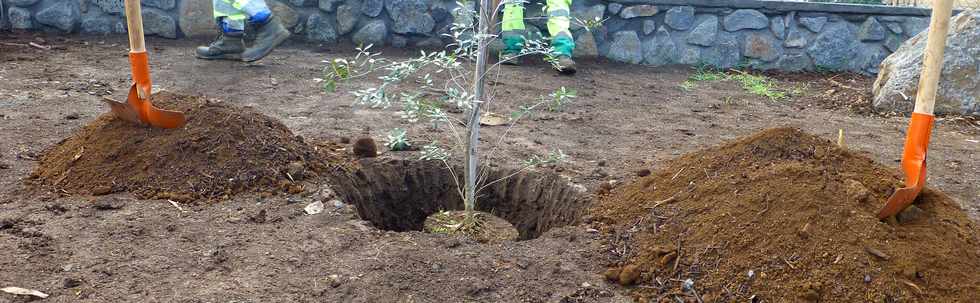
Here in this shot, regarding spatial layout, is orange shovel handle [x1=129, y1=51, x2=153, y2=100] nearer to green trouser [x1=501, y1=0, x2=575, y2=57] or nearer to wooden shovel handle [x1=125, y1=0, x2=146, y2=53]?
wooden shovel handle [x1=125, y1=0, x2=146, y2=53]

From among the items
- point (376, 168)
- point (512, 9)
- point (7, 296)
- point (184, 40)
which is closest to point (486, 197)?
point (376, 168)

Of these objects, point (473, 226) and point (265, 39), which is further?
point (265, 39)

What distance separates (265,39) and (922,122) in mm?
5028

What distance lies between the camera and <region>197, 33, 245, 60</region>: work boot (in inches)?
250

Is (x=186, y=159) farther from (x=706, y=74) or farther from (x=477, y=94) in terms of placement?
(x=706, y=74)

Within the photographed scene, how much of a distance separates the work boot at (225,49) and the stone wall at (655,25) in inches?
39.5

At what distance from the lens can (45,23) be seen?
710cm

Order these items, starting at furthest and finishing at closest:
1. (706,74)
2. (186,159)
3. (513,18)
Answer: (706,74)
(513,18)
(186,159)

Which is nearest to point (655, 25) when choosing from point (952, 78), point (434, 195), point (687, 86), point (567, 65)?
point (687, 86)

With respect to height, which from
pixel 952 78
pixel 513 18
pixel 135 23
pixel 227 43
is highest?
pixel 135 23

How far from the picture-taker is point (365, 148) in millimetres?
3797

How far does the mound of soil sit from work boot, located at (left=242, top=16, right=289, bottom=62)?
8.55 feet

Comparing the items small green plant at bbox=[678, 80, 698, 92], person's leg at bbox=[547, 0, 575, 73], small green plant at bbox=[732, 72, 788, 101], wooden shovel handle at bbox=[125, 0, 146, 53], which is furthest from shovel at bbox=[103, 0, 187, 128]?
small green plant at bbox=[732, 72, 788, 101]

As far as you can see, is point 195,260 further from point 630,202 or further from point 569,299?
point 630,202
